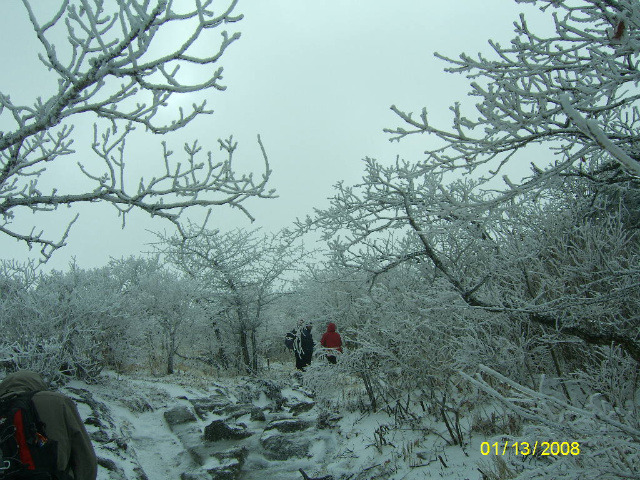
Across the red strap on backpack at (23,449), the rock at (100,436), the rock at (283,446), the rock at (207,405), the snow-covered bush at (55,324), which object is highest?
the snow-covered bush at (55,324)

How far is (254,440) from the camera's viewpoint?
7844 millimetres

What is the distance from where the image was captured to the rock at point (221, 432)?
787 cm

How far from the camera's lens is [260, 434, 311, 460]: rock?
278 inches

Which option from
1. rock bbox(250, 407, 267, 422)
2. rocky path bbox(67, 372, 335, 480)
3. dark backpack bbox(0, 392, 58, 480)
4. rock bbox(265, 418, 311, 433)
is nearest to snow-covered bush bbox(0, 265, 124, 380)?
rocky path bbox(67, 372, 335, 480)

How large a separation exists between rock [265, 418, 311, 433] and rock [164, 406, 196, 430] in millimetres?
1831

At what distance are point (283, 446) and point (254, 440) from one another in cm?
78

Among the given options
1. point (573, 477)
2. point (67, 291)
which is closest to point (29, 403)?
point (573, 477)

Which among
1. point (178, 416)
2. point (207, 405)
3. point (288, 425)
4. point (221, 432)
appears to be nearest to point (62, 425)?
point (221, 432)

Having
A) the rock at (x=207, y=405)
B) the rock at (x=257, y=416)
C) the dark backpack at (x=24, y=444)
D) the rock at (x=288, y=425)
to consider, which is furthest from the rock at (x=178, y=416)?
the dark backpack at (x=24, y=444)

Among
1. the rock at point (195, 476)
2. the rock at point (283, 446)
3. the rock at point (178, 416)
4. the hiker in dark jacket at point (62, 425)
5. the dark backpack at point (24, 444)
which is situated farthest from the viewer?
the rock at point (178, 416)

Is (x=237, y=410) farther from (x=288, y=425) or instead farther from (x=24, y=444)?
(x=24, y=444)

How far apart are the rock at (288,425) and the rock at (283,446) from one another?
33 centimetres

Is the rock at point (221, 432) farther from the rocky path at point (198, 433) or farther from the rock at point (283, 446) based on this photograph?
the rock at point (283, 446)

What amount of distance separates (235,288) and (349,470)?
34.4ft
